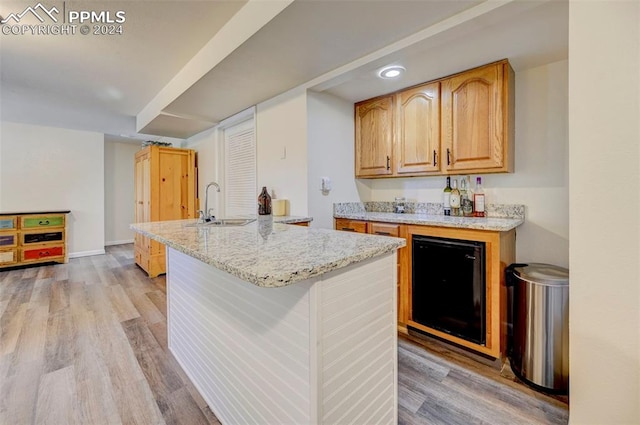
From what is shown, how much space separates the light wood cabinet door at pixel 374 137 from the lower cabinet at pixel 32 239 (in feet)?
16.8

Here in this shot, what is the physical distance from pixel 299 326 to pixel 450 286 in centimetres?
150

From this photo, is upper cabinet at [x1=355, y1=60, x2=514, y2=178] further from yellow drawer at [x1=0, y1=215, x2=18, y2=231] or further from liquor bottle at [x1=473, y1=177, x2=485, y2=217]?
yellow drawer at [x1=0, y1=215, x2=18, y2=231]

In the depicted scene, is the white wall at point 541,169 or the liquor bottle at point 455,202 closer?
the white wall at point 541,169

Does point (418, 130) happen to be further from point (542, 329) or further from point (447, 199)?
point (542, 329)

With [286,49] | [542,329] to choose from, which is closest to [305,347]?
[542,329]

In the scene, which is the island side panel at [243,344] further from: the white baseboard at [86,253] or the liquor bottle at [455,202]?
the white baseboard at [86,253]

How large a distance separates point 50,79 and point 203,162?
6.19 feet

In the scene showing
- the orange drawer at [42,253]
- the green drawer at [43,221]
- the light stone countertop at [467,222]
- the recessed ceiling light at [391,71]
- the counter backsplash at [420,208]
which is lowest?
the orange drawer at [42,253]

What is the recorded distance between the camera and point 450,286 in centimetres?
201

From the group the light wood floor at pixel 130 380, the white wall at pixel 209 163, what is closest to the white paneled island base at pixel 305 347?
the light wood floor at pixel 130 380

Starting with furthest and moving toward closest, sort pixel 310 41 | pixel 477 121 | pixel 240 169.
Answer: pixel 240 169
pixel 477 121
pixel 310 41

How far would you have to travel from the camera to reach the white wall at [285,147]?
2588mm

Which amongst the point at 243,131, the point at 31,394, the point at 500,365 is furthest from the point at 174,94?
the point at 500,365

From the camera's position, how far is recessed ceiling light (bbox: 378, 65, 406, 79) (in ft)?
6.94
